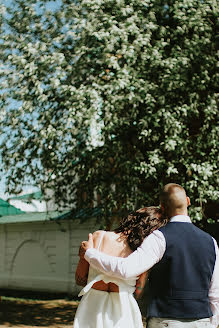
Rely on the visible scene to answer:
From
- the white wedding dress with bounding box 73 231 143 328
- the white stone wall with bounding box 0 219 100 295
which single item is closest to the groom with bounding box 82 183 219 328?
the white wedding dress with bounding box 73 231 143 328

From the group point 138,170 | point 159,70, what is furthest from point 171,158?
point 159,70

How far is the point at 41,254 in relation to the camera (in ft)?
81.3

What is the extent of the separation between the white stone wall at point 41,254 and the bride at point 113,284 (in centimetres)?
1740

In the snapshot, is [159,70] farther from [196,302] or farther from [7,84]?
[196,302]

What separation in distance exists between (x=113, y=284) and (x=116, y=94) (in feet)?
23.2

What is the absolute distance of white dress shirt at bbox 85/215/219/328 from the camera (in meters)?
3.27

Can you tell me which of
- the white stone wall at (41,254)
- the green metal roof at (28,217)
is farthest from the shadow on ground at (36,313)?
the green metal roof at (28,217)

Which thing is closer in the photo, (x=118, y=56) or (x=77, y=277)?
(x=77, y=277)

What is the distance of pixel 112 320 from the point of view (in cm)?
401

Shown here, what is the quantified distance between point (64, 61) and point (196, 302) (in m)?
8.20

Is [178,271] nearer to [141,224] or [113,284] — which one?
[141,224]

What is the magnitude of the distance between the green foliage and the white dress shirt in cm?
662

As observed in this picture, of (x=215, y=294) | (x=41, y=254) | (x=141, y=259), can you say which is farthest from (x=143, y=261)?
(x=41, y=254)

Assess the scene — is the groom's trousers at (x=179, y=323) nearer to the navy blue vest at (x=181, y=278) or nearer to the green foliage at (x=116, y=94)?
the navy blue vest at (x=181, y=278)
